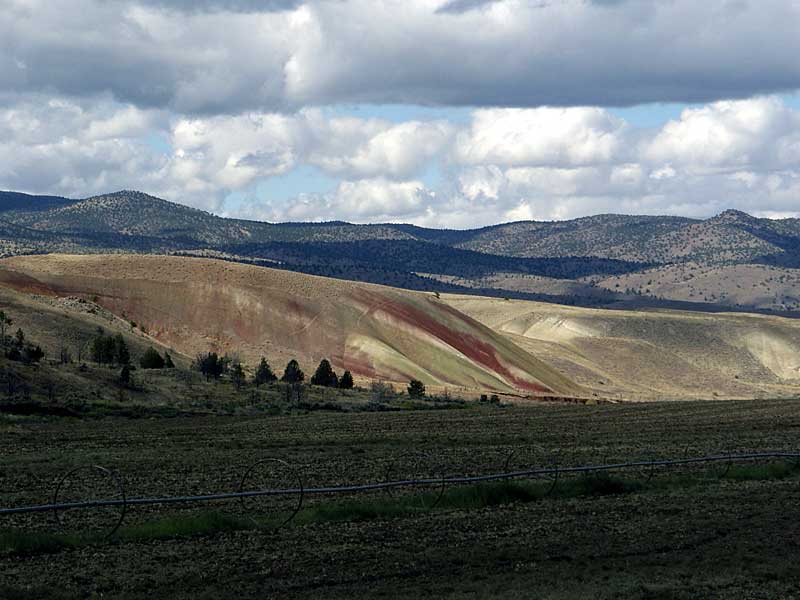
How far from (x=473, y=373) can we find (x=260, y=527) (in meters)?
99.7

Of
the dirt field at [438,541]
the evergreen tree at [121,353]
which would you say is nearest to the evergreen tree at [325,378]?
the evergreen tree at [121,353]

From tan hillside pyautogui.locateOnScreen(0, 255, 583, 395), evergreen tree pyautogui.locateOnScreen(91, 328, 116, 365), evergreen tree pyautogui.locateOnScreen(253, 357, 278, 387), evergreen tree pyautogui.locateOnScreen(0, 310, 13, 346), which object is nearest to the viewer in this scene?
evergreen tree pyautogui.locateOnScreen(0, 310, 13, 346)

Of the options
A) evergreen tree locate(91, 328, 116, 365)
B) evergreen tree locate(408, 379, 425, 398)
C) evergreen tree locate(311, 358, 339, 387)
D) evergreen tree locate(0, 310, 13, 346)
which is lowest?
evergreen tree locate(408, 379, 425, 398)

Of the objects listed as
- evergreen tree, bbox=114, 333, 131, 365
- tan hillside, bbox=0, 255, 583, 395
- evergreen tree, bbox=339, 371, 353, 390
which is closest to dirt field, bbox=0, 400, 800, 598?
evergreen tree, bbox=114, 333, 131, 365

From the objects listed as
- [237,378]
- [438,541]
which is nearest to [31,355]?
[237,378]

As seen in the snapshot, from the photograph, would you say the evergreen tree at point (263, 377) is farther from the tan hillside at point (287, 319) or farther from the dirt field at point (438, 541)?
the dirt field at point (438, 541)

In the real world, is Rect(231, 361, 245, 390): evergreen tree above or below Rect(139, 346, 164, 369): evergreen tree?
below

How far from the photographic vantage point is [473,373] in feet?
403

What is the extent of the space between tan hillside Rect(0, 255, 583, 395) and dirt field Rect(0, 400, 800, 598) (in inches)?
3043

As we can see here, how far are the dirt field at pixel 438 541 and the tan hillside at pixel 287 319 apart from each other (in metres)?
77.3

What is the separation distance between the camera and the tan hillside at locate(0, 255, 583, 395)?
398 feet

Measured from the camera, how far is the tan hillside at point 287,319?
121250 millimetres

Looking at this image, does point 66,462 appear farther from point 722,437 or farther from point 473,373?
point 473,373

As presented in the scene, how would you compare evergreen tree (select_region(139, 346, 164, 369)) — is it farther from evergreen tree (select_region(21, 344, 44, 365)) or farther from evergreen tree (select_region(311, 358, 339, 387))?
evergreen tree (select_region(311, 358, 339, 387))
